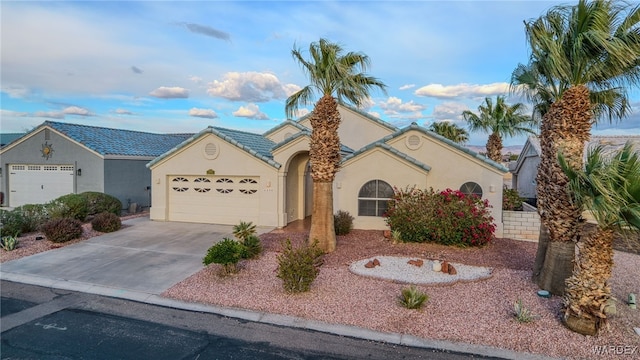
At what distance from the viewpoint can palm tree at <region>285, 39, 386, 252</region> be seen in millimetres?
10734

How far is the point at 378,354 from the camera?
587cm

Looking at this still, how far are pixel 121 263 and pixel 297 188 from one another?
8978 mm

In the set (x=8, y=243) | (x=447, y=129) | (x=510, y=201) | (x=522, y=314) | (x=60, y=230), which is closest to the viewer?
(x=522, y=314)

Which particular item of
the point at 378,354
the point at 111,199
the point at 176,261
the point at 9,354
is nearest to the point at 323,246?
the point at 176,261

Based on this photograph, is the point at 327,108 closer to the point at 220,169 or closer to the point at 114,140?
the point at 220,169

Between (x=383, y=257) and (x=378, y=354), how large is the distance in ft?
17.3

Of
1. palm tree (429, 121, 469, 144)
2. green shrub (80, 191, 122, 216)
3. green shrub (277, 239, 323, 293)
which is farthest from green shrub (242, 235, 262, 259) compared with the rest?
palm tree (429, 121, 469, 144)

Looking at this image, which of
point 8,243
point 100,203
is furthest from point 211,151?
point 8,243

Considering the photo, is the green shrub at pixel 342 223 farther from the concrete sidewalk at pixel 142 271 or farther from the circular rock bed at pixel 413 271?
the concrete sidewalk at pixel 142 271

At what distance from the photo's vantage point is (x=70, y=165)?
1936 cm

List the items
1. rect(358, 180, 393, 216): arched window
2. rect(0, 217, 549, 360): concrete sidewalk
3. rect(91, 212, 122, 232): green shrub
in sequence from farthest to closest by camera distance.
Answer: rect(358, 180, 393, 216): arched window, rect(91, 212, 122, 232): green shrub, rect(0, 217, 549, 360): concrete sidewalk

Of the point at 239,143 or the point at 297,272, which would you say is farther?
the point at 239,143

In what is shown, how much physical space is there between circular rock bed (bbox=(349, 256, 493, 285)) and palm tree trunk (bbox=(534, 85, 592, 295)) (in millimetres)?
1676

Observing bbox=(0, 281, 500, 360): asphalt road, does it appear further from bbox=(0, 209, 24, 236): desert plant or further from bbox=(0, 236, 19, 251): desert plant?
bbox=(0, 209, 24, 236): desert plant
